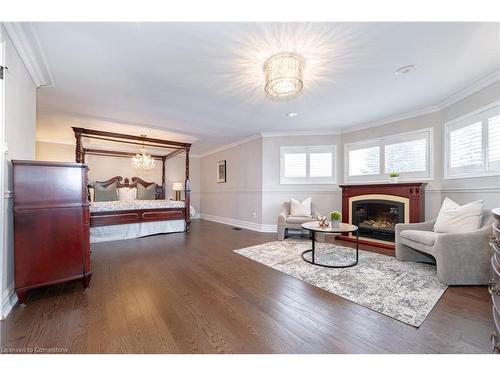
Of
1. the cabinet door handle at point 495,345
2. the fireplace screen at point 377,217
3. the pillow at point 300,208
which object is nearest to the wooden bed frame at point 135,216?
the pillow at point 300,208

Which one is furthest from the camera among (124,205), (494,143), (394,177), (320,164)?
(320,164)

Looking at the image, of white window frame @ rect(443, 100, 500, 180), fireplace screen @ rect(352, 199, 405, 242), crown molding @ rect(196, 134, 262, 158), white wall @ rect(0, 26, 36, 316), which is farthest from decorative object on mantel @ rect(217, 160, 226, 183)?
white window frame @ rect(443, 100, 500, 180)

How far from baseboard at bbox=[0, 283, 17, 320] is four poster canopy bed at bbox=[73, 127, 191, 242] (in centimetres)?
164

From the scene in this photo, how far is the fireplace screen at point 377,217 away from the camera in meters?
3.67

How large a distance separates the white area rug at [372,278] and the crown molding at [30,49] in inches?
133

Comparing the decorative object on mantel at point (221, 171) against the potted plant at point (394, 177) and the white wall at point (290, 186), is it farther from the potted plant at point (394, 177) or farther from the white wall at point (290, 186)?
the potted plant at point (394, 177)

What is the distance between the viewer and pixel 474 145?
2.84 m

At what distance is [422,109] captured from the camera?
353cm

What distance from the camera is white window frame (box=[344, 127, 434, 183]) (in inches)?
139

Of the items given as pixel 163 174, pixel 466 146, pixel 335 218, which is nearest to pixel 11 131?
pixel 335 218

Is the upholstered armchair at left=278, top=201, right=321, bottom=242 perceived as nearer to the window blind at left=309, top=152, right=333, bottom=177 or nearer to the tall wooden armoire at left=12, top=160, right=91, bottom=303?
the window blind at left=309, top=152, right=333, bottom=177

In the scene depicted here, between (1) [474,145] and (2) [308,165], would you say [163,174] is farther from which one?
(1) [474,145]

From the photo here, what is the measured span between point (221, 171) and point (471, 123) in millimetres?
5640

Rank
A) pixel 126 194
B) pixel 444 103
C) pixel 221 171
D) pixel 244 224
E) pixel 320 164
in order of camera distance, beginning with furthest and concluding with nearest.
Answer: pixel 221 171, pixel 126 194, pixel 244 224, pixel 320 164, pixel 444 103
